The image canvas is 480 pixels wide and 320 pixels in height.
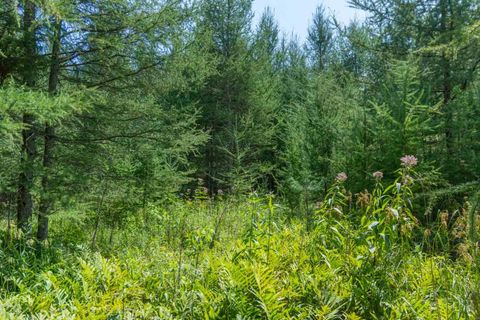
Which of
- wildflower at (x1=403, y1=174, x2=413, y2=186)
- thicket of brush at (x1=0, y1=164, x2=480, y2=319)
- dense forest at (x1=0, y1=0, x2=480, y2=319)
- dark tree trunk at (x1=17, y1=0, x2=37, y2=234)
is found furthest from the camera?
dark tree trunk at (x1=17, y1=0, x2=37, y2=234)

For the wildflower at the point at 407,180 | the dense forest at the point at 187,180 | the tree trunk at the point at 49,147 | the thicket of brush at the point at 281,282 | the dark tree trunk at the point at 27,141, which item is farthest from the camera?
the tree trunk at the point at 49,147

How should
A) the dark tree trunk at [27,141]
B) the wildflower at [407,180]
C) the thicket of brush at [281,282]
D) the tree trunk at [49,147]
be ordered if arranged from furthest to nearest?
the tree trunk at [49,147] → the dark tree trunk at [27,141] → the wildflower at [407,180] → the thicket of brush at [281,282]

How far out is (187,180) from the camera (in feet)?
20.6

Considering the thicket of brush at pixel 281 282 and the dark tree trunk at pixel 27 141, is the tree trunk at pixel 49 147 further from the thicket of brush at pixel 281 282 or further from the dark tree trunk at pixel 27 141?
the thicket of brush at pixel 281 282

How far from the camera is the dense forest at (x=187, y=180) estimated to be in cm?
284

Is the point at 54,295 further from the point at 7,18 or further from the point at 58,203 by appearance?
the point at 7,18

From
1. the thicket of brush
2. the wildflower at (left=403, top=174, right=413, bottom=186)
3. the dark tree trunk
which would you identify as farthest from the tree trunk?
the wildflower at (left=403, top=174, right=413, bottom=186)

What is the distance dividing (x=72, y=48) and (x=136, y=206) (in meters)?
3.15

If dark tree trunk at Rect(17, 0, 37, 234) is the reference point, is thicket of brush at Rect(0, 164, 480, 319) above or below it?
below

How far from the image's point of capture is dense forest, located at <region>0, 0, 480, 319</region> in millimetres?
2836

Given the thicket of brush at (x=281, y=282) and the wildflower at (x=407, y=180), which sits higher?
the wildflower at (x=407, y=180)

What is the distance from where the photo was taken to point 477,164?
5457mm

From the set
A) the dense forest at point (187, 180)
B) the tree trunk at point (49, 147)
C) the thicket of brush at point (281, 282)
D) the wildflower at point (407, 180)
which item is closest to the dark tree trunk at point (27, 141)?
the dense forest at point (187, 180)

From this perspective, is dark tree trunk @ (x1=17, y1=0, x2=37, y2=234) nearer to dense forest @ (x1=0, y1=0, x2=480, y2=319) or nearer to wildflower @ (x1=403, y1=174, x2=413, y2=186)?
dense forest @ (x1=0, y1=0, x2=480, y2=319)
